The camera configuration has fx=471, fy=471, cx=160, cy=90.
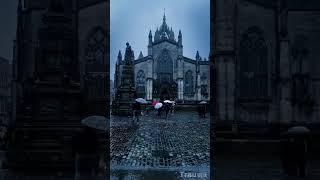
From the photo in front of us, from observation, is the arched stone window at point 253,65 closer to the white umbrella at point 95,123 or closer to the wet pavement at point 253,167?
the wet pavement at point 253,167

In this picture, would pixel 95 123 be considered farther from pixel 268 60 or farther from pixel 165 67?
pixel 165 67

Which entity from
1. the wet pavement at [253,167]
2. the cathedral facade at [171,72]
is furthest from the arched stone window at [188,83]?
the wet pavement at [253,167]

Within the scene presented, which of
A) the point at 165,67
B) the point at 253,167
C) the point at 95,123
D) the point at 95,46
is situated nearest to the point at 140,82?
the point at 165,67

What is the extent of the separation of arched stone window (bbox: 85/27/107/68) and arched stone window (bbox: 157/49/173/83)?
77477 mm

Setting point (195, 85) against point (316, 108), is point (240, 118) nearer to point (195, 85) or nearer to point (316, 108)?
point (316, 108)

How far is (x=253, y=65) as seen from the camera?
60.2 ft

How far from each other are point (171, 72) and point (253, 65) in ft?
284

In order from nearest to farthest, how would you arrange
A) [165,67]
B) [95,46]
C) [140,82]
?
[95,46]
[140,82]
[165,67]

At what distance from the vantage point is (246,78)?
60.6 ft

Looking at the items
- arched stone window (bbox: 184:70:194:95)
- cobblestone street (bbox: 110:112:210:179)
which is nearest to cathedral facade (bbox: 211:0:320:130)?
cobblestone street (bbox: 110:112:210:179)

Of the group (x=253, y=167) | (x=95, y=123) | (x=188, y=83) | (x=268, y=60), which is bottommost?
(x=253, y=167)

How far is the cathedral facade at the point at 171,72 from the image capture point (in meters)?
100

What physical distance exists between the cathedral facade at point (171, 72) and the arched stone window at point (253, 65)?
7711 centimetres

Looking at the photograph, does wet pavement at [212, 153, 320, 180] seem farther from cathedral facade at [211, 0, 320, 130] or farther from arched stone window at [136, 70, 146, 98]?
arched stone window at [136, 70, 146, 98]
